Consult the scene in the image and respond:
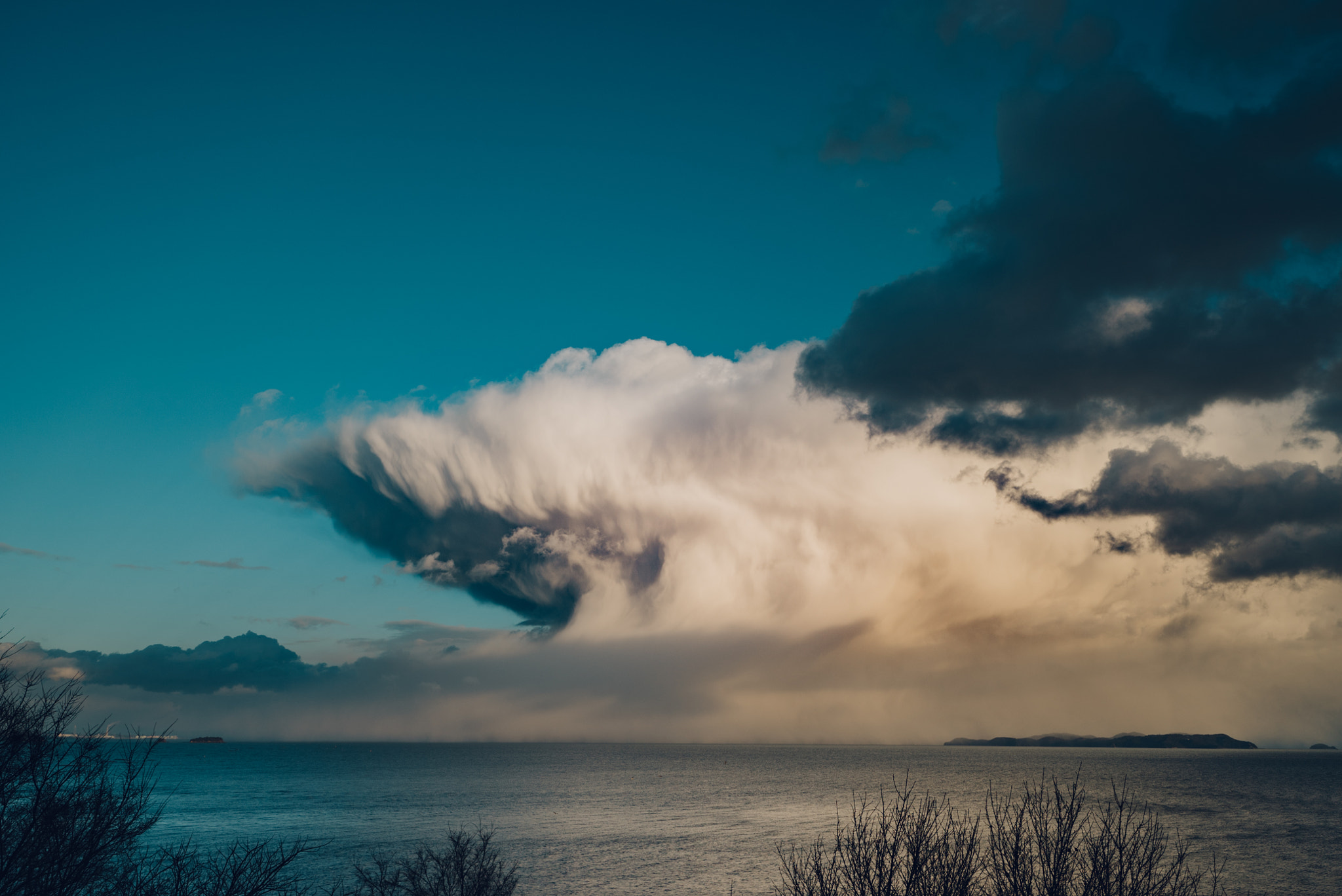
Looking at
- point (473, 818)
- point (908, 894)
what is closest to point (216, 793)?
point (473, 818)

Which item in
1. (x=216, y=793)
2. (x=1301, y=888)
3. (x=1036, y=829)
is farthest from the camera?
(x=216, y=793)

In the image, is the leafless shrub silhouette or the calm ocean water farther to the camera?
the calm ocean water

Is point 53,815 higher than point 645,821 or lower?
higher

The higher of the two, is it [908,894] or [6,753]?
[6,753]

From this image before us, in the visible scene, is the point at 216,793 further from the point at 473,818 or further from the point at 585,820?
the point at 585,820

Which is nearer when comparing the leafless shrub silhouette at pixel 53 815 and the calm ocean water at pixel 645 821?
the leafless shrub silhouette at pixel 53 815

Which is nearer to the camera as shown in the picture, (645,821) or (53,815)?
(53,815)

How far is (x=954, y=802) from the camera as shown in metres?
131

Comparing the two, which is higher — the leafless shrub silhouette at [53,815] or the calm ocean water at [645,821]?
the leafless shrub silhouette at [53,815]

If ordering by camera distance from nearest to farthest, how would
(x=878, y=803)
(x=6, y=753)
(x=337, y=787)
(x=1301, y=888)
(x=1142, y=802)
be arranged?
(x=6, y=753), (x=1301, y=888), (x=878, y=803), (x=1142, y=802), (x=337, y=787)

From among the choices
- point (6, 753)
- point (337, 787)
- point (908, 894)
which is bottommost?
point (337, 787)

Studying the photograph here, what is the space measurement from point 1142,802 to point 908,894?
151287 millimetres

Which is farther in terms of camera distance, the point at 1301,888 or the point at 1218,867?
the point at 1218,867

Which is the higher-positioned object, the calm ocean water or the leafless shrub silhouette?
the leafless shrub silhouette
